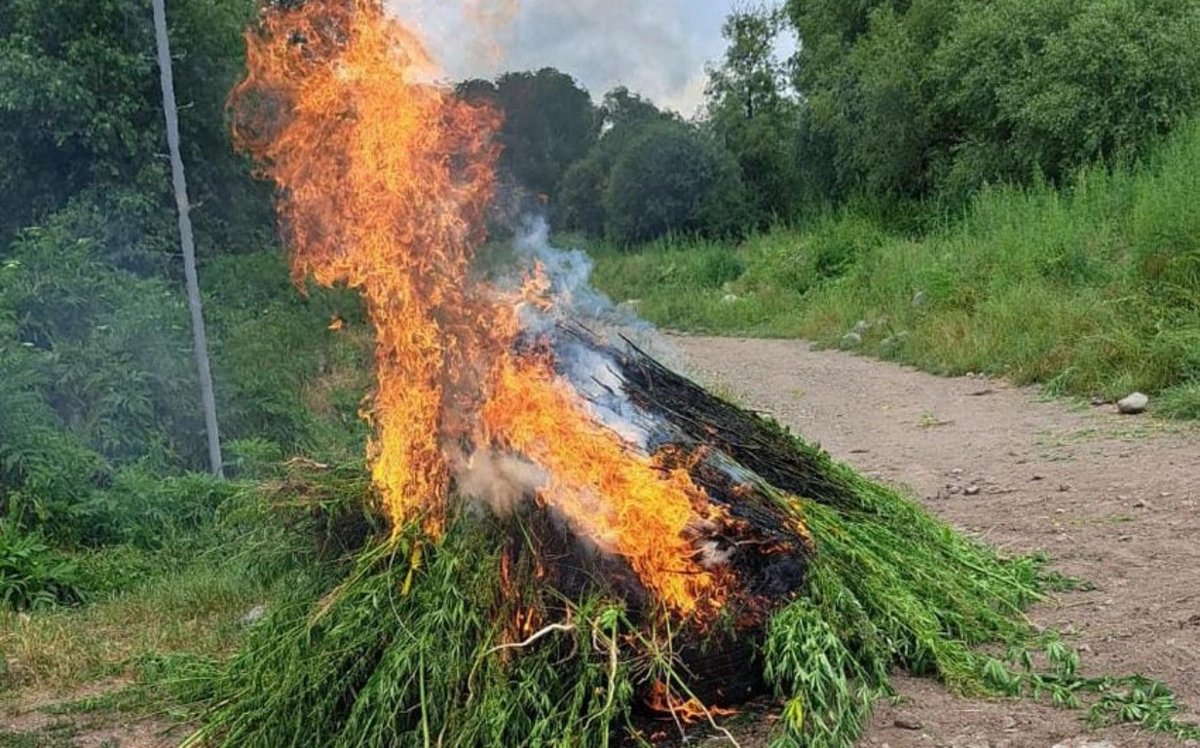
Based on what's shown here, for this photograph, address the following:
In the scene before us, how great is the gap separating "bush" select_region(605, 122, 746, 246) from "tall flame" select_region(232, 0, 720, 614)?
64.5 feet

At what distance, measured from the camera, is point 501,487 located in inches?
129

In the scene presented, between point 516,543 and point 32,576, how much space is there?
3386 millimetres

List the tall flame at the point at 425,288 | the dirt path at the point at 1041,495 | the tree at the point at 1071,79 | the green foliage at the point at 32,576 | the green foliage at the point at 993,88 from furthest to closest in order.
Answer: the green foliage at the point at 993,88, the tree at the point at 1071,79, the green foliage at the point at 32,576, the tall flame at the point at 425,288, the dirt path at the point at 1041,495

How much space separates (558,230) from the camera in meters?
20.7

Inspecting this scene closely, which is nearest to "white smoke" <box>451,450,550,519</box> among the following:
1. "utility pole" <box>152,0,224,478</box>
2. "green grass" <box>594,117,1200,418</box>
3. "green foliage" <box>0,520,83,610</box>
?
"green foliage" <box>0,520,83,610</box>

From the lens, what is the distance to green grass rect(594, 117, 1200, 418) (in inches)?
316

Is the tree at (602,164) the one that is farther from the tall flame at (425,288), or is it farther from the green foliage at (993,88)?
the tall flame at (425,288)

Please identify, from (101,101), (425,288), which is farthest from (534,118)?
(101,101)

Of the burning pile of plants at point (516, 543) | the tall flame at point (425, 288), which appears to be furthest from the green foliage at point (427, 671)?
the tall flame at point (425, 288)

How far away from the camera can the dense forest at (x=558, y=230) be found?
21.7 feet

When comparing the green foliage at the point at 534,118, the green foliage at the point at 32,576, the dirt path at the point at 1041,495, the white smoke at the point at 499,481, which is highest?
the green foliage at the point at 534,118

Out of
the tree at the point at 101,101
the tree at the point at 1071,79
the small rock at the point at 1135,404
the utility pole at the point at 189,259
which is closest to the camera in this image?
the small rock at the point at 1135,404

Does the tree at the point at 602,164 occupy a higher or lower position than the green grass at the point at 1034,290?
higher

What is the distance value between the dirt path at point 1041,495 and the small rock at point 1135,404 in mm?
113
